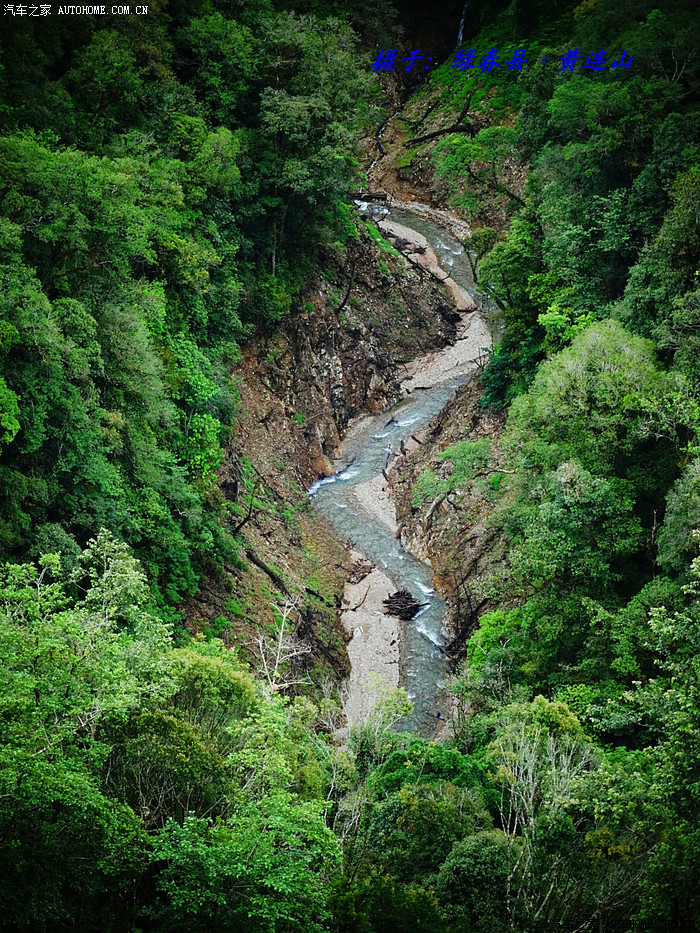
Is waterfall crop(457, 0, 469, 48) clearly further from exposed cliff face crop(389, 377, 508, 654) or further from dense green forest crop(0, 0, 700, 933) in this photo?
exposed cliff face crop(389, 377, 508, 654)

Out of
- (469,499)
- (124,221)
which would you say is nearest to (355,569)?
(469,499)

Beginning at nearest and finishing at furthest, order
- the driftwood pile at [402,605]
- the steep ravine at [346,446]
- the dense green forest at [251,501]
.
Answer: the dense green forest at [251,501], the steep ravine at [346,446], the driftwood pile at [402,605]

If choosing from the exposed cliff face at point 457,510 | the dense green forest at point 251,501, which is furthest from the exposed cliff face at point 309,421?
the exposed cliff face at point 457,510

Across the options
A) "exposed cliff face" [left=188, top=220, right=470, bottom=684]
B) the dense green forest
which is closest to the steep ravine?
"exposed cliff face" [left=188, top=220, right=470, bottom=684]

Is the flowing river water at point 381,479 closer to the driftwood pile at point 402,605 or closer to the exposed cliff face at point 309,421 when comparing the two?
the driftwood pile at point 402,605

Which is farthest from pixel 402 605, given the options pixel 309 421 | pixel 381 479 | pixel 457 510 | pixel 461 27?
pixel 461 27

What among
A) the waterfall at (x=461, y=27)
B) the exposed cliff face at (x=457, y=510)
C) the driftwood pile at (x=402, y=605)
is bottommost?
the driftwood pile at (x=402, y=605)
